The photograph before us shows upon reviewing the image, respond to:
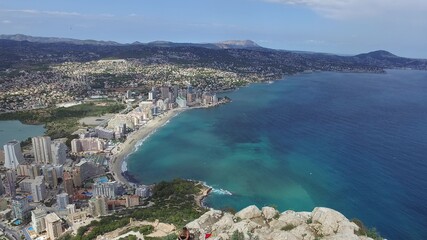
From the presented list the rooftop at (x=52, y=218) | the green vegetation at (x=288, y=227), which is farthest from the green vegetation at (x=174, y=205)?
the green vegetation at (x=288, y=227)

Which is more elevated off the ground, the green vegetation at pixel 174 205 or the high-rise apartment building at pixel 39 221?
the green vegetation at pixel 174 205

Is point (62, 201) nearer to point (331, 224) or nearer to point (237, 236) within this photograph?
point (237, 236)

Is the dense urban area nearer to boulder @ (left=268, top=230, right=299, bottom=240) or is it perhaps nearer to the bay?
the bay

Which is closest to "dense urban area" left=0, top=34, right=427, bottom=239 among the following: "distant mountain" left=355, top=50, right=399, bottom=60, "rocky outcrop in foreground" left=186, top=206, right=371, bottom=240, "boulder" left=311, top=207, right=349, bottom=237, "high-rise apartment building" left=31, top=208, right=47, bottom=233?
"high-rise apartment building" left=31, top=208, right=47, bottom=233

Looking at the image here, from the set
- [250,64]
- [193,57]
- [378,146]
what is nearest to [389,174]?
[378,146]

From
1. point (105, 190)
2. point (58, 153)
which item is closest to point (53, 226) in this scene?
point (105, 190)

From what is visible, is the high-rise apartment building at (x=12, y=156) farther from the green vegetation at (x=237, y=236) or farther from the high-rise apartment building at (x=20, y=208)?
the green vegetation at (x=237, y=236)
